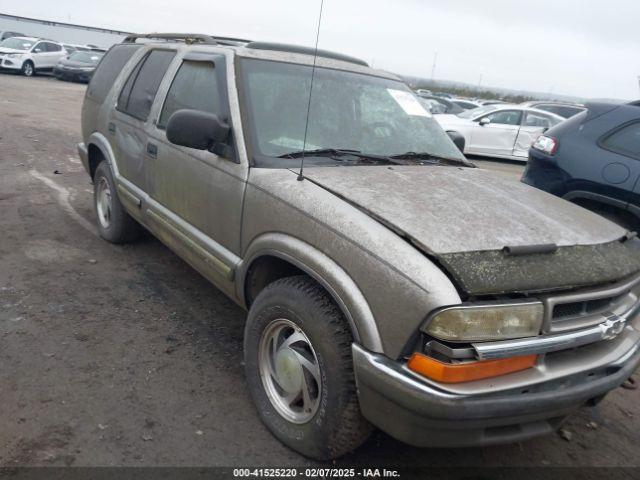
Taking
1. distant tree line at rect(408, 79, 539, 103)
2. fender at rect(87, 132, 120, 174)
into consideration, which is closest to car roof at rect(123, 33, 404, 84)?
fender at rect(87, 132, 120, 174)

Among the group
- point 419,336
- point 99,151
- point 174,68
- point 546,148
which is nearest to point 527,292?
point 419,336

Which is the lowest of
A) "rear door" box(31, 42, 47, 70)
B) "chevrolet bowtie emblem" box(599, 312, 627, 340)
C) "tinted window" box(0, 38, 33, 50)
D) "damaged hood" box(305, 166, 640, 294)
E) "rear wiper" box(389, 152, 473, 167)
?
"rear door" box(31, 42, 47, 70)

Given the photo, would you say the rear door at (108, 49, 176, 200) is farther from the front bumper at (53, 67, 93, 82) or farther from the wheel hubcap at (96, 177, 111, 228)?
the front bumper at (53, 67, 93, 82)

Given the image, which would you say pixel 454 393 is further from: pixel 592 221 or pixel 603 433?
pixel 603 433

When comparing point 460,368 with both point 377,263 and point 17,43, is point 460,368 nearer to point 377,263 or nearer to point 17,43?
point 377,263

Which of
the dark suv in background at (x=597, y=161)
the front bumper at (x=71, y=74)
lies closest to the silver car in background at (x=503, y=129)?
the dark suv in background at (x=597, y=161)

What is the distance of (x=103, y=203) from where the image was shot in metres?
5.10

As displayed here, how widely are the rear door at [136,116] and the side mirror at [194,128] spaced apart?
117 centimetres

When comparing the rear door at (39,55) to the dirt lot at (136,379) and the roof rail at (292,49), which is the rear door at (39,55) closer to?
the dirt lot at (136,379)

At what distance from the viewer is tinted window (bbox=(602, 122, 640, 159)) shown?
4.69 meters

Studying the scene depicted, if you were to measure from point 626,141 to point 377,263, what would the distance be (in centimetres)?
377

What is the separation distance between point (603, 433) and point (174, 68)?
370 centimetres

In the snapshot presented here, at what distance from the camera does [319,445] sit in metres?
2.46

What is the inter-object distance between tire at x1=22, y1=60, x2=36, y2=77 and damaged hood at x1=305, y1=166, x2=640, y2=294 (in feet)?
83.1
